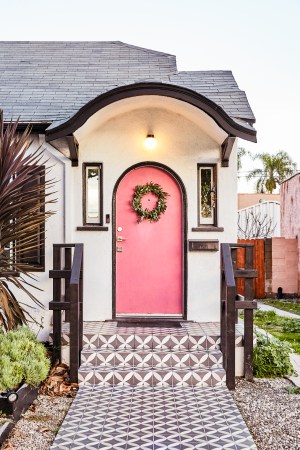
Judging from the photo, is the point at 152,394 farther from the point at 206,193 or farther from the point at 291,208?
the point at 291,208

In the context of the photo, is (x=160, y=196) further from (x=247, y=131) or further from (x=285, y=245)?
(x=285, y=245)

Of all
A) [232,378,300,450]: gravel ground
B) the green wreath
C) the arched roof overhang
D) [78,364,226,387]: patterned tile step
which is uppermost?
the arched roof overhang

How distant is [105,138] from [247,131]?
218 cm

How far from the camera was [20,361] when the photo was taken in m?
4.75

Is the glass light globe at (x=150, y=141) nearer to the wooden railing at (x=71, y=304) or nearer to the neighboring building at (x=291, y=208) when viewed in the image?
the wooden railing at (x=71, y=304)

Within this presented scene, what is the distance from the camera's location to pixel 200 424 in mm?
4238

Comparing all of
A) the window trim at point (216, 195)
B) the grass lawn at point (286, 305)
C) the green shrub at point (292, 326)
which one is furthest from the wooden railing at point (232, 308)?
the grass lawn at point (286, 305)

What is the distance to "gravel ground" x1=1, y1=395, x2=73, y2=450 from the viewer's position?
395 cm

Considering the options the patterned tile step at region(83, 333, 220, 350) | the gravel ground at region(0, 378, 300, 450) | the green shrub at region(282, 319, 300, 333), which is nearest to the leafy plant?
the green shrub at region(282, 319, 300, 333)

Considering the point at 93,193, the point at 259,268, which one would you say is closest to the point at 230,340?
the point at 93,193

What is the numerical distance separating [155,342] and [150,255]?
4.90ft

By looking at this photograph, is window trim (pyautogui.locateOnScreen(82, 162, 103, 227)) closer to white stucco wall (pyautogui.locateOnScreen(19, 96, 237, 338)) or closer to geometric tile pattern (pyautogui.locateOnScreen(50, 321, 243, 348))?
white stucco wall (pyautogui.locateOnScreen(19, 96, 237, 338))

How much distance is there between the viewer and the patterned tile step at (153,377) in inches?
213

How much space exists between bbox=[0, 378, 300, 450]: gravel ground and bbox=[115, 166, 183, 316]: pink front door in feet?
6.07
